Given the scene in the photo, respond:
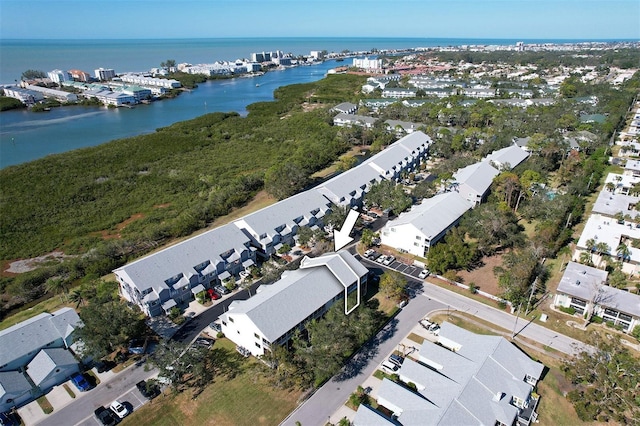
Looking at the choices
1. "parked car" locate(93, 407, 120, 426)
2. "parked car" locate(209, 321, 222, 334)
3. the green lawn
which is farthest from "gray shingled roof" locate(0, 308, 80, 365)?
"parked car" locate(209, 321, 222, 334)

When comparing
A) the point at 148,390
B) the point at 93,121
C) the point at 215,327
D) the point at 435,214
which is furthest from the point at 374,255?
the point at 93,121

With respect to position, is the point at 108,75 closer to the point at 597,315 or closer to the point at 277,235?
the point at 277,235

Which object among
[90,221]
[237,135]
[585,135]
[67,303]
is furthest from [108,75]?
[585,135]

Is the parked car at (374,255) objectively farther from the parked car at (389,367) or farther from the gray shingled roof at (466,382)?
the parked car at (389,367)

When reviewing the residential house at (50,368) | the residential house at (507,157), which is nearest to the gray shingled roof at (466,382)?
the residential house at (50,368)

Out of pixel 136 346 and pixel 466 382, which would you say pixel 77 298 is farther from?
pixel 466 382

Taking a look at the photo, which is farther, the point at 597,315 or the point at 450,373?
the point at 597,315
